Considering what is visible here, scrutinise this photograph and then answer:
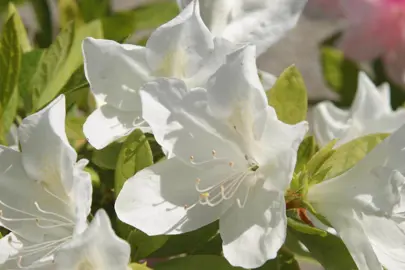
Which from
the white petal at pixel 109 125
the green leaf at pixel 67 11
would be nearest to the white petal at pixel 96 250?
the white petal at pixel 109 125

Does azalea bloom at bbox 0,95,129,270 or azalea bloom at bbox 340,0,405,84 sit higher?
azalea bloom at bbox 0,95,129,270

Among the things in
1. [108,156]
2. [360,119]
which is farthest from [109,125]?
[360,119]

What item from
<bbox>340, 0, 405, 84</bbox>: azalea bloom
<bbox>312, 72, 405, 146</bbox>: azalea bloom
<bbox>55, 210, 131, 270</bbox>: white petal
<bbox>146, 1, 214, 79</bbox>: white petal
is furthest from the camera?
<bbox>340, 0, 405, 84</bbox>: azalea bloom

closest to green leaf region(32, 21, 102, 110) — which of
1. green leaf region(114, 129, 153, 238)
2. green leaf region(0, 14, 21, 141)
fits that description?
Result: green leaf region(0, 14, 21, 141)

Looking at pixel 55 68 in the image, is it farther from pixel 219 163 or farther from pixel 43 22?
pixel 43 22

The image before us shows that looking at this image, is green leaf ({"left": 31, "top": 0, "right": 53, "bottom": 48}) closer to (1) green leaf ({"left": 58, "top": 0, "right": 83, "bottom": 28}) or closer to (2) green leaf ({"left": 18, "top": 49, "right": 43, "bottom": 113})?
(1) green leaf ({"left": 58, "top": 0, "right": 83, "bottom": 28})

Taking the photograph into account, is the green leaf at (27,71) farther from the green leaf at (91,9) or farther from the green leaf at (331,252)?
the green leaf at (331,252)
